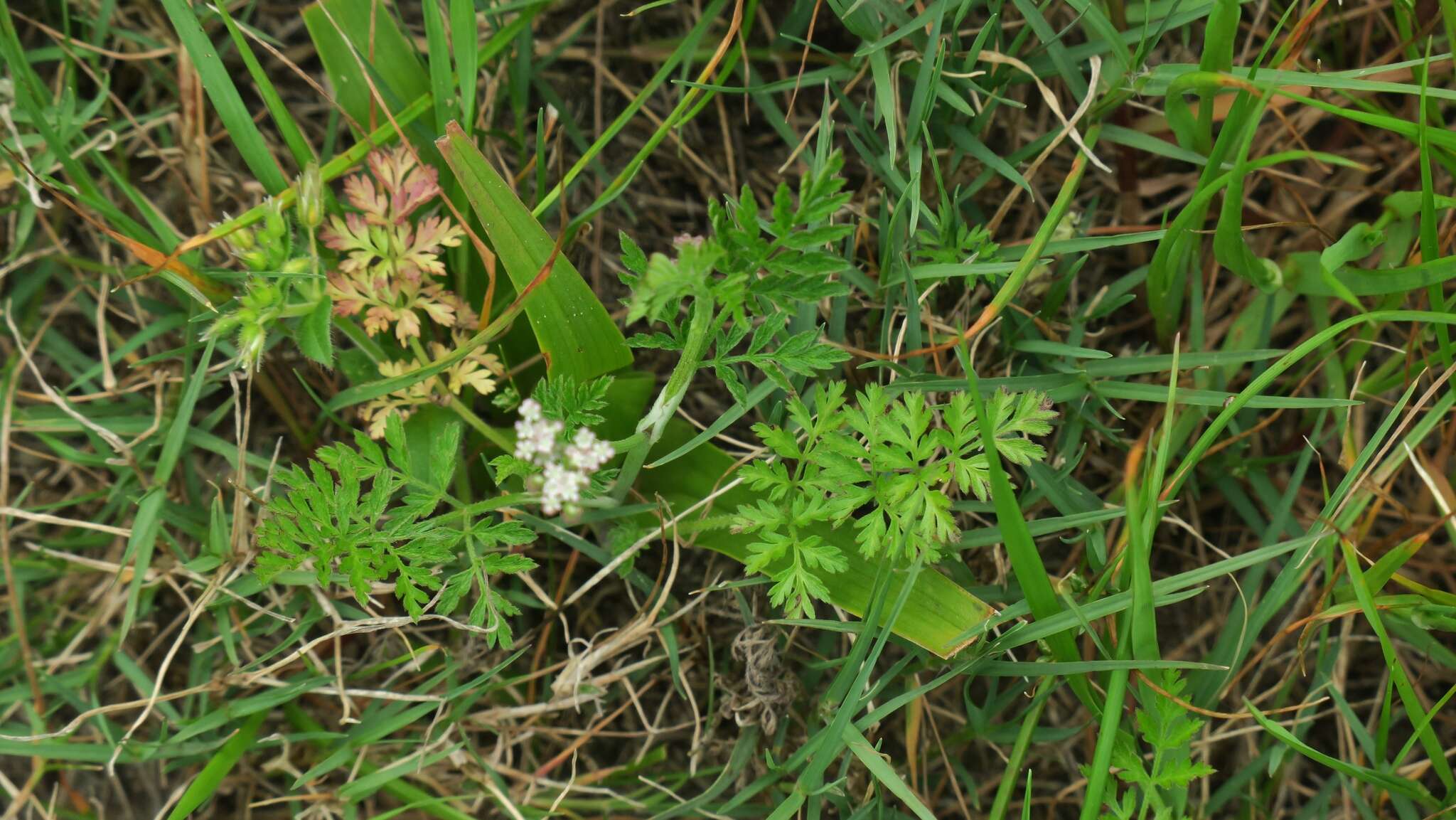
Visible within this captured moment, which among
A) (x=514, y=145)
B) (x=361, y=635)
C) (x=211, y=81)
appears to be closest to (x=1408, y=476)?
(x=514, y=145)

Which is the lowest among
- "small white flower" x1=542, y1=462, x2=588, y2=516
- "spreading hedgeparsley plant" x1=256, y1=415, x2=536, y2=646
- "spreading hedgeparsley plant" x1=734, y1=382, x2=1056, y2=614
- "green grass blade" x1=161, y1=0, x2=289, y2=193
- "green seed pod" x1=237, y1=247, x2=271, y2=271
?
"spreading hedgeparsley plant" x1=734, y1=382, x2=1056, y2=614

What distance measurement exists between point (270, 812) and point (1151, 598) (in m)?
2.09

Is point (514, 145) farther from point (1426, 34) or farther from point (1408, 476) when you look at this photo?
point (1408, 476)

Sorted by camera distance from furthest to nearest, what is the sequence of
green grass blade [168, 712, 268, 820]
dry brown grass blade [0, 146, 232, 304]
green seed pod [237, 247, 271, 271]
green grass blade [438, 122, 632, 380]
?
green grass blade [168, 712, 268, 820] → dry brown grass blade [0, 146, 232, 304] → green grass blade [438, 122, 632, 380] → green seed pod [237, 247, 271, 271]

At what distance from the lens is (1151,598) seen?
5.76 ft

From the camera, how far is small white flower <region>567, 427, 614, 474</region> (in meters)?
1.48

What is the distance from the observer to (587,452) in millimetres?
1511

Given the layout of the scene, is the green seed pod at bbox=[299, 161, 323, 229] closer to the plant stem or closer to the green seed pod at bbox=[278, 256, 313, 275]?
the green seed pod at bbox=[278, 256, 313, 275]

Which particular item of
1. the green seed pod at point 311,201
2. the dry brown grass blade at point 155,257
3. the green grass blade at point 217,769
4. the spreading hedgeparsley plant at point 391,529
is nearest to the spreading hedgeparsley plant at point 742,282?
the spreading hedgeparsley plant at point 391,529

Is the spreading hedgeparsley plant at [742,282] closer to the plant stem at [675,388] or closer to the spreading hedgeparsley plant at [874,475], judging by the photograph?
the plant stem at [675,388]

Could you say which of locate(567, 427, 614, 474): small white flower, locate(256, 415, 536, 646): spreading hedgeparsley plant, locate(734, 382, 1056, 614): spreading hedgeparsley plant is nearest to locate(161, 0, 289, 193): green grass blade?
locate(256, 415, 536, 646): spreading hedgeparsley plant

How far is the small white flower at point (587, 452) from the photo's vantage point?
1.48m

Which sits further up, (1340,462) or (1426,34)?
(1426,34)

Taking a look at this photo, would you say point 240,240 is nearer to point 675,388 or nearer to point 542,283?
point 542,283
